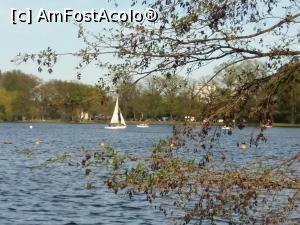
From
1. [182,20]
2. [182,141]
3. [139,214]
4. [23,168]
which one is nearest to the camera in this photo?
[182,20]

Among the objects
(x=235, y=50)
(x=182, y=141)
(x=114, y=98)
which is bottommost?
(x=182, y=141)

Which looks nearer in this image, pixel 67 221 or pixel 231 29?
pixel 231 29

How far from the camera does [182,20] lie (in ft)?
20.6

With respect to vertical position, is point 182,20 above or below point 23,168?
above

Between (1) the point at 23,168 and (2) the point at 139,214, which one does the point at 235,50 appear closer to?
(2) the point at 139,214

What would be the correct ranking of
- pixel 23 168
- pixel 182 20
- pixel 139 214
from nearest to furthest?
pixel 182 20, pixel 139 214, pixel 23 168

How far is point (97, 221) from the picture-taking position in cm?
1642

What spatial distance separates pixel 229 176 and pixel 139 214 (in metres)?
10.5

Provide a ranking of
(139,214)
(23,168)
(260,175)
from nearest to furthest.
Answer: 1. (260,175)
2. (139,214)
3. (23,168)

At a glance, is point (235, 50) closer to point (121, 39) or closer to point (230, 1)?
point (230, 1)

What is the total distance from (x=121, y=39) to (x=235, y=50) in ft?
4.19

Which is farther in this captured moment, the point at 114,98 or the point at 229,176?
the point at 229,176

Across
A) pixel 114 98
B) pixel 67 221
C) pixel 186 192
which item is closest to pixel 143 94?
pixel 114 98

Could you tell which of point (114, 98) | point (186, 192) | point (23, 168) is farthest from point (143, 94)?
point (23, 168)
